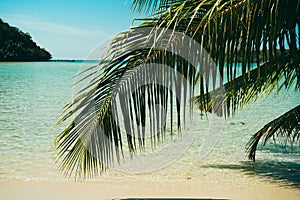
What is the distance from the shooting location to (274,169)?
500 centimetres

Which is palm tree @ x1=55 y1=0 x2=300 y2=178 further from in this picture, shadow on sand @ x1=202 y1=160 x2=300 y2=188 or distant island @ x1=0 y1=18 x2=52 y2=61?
distant island @ x1=0 y1=18 x2=52 y2=61

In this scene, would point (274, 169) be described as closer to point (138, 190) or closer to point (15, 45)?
point (138, 190)

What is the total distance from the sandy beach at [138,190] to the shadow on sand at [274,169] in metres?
0.36

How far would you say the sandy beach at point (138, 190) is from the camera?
149 inches

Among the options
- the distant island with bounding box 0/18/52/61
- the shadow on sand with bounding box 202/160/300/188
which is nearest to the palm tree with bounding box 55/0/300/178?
the shadow on sand with bounding box 202/160/300/188

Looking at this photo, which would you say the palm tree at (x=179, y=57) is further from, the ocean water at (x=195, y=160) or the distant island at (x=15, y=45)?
the distant island at (x=15, y=45)

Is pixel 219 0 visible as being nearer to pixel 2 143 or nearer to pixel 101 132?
pixel 101 132

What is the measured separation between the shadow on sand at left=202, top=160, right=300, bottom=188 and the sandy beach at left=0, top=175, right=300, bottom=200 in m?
0.36

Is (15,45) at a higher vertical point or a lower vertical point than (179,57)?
higher

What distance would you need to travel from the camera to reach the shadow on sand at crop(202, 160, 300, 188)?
4.56 metres

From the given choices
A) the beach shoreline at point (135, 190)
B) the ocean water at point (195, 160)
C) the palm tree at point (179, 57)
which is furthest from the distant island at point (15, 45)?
the palm tree at point (179, 57)

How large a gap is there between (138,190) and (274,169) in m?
2.11

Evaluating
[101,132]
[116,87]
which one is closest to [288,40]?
[116,87]

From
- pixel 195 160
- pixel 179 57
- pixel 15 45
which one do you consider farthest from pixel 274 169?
pixel 15 45
